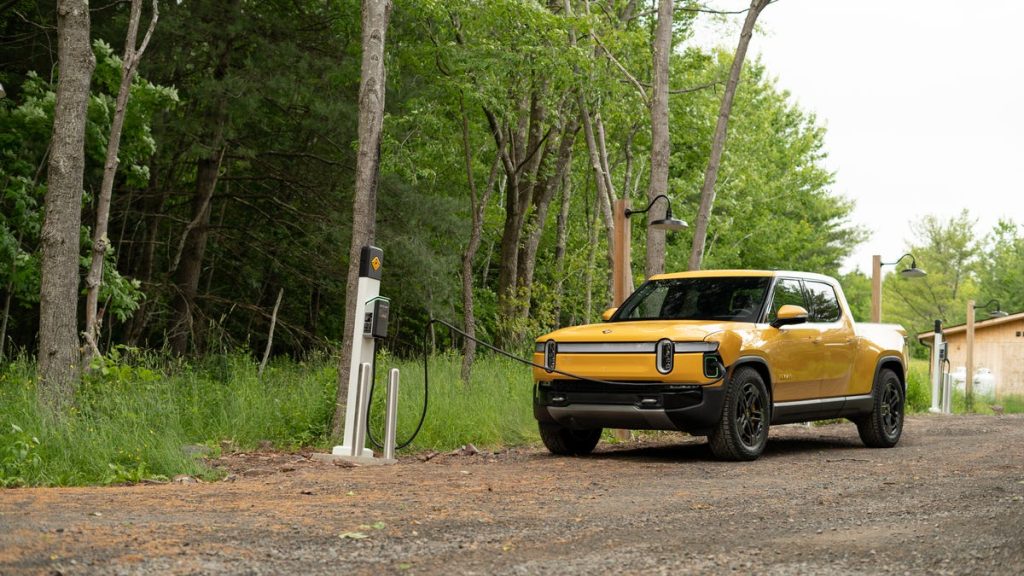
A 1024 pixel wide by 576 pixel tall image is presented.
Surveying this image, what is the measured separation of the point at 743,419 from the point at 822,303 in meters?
2.29

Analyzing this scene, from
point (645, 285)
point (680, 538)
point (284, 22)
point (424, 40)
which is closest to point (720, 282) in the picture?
point (645, 285)

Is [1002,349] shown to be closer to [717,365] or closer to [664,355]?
[717,365]

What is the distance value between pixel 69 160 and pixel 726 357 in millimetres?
7965

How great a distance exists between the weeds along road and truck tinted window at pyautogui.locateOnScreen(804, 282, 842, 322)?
79.0 inches

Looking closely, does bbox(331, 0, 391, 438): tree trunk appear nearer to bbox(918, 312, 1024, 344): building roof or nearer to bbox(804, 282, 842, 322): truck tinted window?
bbox(804, 282, 842, 322): truck tinted window

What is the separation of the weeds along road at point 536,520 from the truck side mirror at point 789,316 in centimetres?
144

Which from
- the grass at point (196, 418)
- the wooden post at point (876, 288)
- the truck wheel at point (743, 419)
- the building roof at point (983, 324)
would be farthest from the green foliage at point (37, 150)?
the building roof at point (983, 324)

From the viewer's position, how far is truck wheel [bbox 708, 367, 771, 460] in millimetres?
10742

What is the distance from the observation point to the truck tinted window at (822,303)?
12.5 metres

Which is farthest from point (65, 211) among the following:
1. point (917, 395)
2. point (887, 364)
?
point (917, 395)

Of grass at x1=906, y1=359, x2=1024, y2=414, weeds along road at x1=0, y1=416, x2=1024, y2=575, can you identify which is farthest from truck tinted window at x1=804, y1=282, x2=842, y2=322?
grass at x1=906, y1=359, x2=1024, y2=414

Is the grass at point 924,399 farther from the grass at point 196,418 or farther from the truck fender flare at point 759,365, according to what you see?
the truck fender flare at point 759,365

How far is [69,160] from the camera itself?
13383 millimetres

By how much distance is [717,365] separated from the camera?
10.6 m
